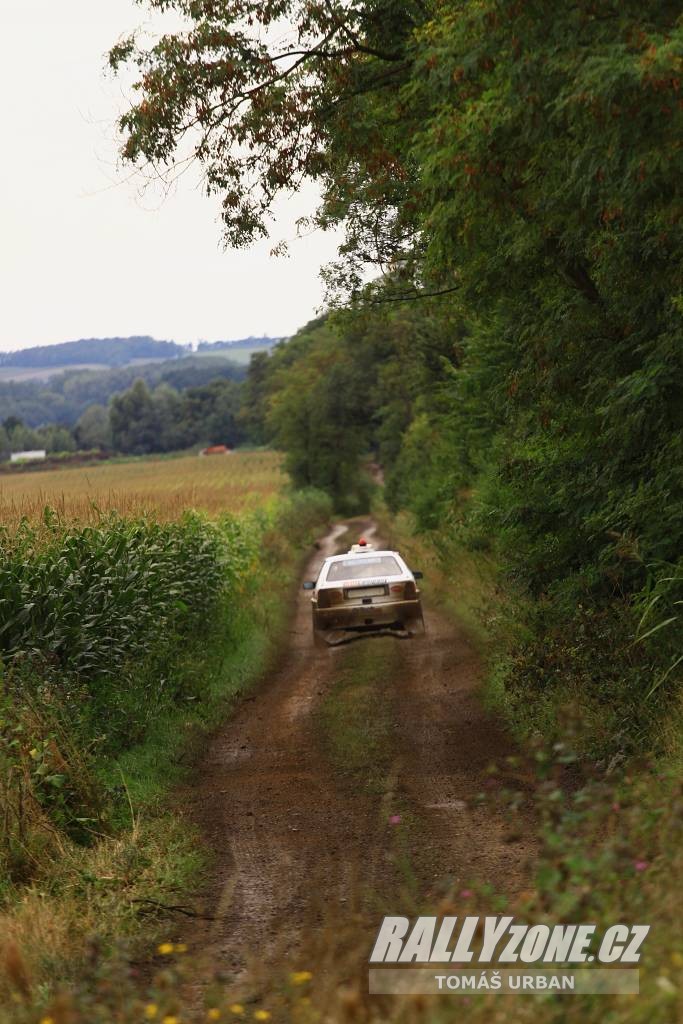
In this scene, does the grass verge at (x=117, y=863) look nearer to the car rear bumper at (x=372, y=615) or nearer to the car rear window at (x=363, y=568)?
the car rear bumper at (x=372, y=615)

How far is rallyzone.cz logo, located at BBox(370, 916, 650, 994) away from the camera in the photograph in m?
3.92

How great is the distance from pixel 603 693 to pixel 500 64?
209 inches

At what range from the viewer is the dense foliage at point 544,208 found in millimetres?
8227

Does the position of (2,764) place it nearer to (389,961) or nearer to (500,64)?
(389,961)

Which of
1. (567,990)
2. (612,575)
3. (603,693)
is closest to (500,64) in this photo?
(612,575)

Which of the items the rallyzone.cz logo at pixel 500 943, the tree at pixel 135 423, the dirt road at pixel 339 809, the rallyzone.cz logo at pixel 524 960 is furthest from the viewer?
the tree at pixel 135 423

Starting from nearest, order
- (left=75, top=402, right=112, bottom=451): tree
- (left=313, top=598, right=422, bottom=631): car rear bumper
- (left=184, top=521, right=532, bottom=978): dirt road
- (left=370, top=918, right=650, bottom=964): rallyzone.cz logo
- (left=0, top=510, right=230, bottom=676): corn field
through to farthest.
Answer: (left=370, top=918, right=650, bottom=964): rallyzone.cz logo, (left=184, top=521, right=532, bottom=978): dirt road, (left=0, top=510, right=230, bottom=676): corn field, (left=313, top=598, right=422, bottom=631): car rear bumper, (left=75, top=402, right=112, bottom=451): tree

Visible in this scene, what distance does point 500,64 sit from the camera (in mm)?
8672

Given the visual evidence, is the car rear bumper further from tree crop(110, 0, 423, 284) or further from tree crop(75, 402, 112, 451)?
tree crop(75, 402, 112, 451)

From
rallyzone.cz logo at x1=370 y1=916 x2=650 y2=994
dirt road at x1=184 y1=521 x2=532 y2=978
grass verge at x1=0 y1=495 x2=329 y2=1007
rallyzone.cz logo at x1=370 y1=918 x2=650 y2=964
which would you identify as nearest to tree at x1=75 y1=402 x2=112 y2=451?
dirt road at x1=184 y1=521 x2=532 y2=978

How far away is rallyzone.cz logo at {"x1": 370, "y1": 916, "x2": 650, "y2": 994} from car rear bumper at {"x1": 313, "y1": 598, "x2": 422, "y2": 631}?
13644mm

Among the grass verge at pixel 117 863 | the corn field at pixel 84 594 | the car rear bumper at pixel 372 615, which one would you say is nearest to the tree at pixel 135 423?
the car rear bumper at pixel 372 615

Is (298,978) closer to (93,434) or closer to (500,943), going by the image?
(500,943)

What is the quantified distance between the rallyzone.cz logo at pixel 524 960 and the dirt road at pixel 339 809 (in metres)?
0.28
